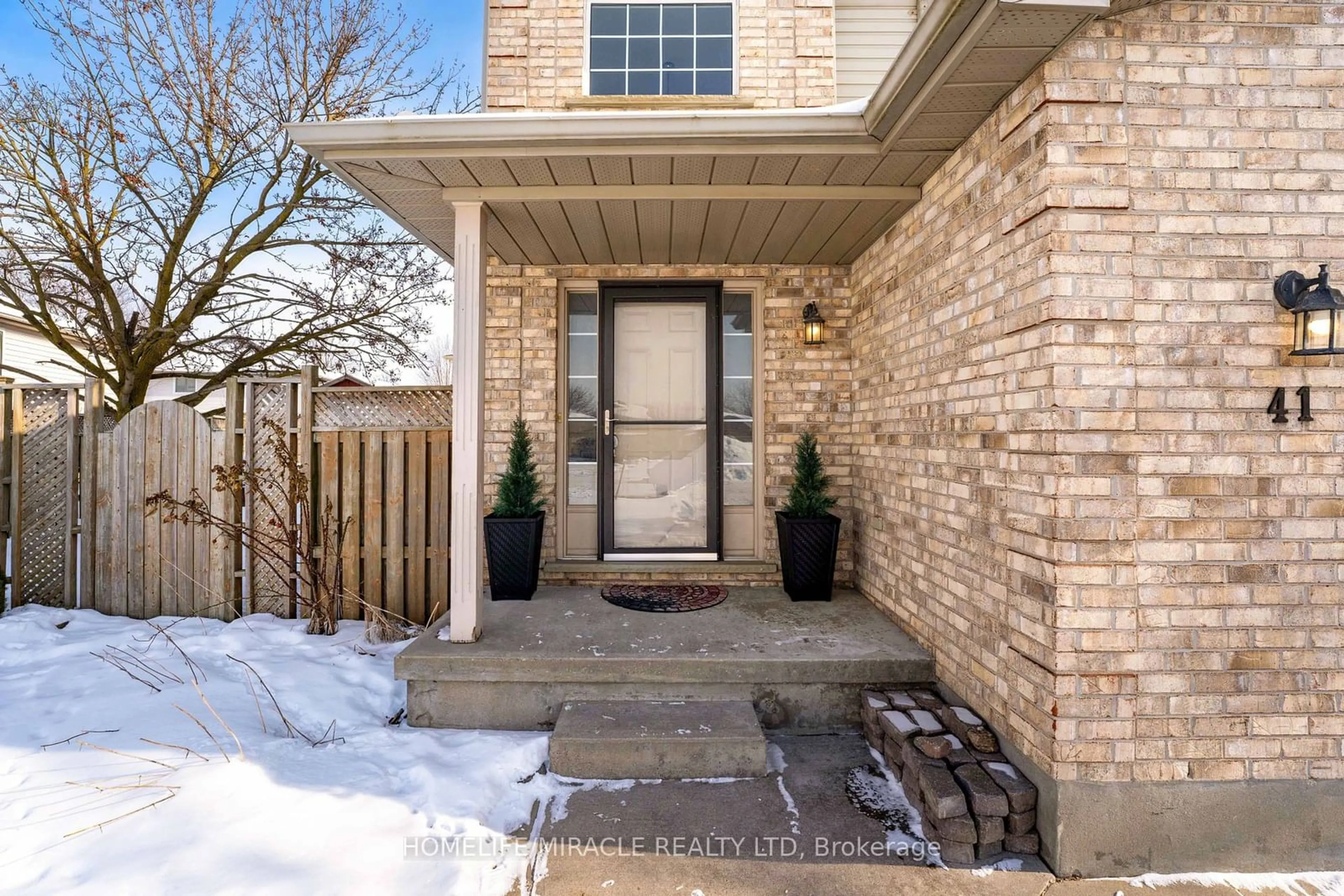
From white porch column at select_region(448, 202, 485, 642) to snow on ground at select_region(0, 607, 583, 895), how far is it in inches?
27.2

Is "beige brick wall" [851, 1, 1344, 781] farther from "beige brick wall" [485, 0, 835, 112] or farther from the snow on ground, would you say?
"beige brick wall" [485, 0, 835, 112]

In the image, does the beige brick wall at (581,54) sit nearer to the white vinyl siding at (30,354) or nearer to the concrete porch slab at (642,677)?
the concrete porch slab at (642,677)

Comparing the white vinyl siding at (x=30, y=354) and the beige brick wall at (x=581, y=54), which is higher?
the beige brick wall at (x=581, y=54)

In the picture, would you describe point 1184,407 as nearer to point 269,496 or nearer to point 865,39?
point 865,39

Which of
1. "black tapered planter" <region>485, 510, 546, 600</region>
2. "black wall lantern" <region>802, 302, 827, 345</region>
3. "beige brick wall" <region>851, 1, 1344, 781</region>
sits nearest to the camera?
"beige brick wall" <region>851, 1, 1344, 781</region>

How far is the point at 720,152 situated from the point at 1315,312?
86.1 inches

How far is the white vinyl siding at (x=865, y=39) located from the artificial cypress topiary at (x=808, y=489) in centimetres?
321

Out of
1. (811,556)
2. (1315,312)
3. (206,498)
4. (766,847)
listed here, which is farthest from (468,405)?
(1315,312)

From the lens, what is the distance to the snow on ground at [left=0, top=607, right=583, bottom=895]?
188cm

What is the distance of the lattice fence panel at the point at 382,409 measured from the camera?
4.26 metres

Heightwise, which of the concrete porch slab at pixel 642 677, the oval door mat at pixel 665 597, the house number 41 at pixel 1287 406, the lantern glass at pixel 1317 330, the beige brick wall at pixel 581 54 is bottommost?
the concrete porch slab at pixel 642 677

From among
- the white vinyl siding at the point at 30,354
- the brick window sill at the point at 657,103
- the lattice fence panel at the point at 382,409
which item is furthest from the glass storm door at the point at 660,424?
the white vinyl siding at the point at 30,354

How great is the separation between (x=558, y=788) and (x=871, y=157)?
3.04 m

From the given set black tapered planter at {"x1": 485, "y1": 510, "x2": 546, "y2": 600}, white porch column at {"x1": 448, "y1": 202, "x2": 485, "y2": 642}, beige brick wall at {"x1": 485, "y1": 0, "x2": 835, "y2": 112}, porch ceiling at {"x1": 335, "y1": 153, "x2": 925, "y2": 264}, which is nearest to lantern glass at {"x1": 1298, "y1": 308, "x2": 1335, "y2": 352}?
porch ceiling at {"x1": 335, "y1": 153, "x2": 925, "y2": 264}
